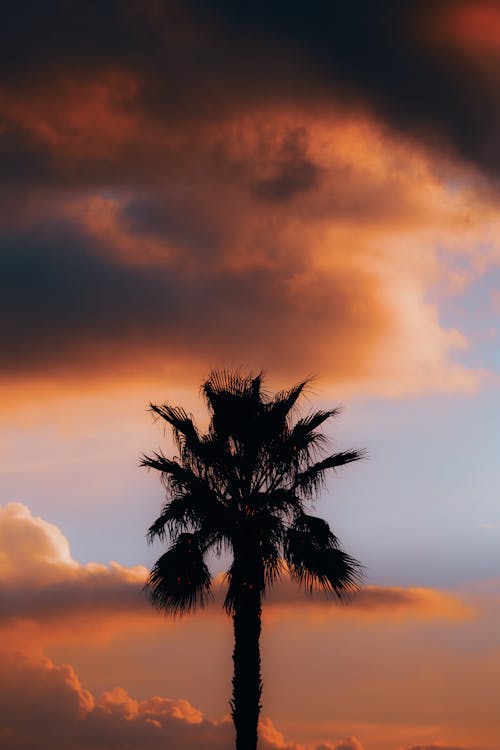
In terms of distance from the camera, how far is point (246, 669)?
3453 cm

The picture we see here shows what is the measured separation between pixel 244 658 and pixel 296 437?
241 inches

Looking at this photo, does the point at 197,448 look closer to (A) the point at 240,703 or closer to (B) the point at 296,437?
(B) the point at 296,437

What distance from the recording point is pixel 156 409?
122ft

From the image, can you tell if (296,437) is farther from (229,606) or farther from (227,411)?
(229,606)

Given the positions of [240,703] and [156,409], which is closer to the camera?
[240,703]

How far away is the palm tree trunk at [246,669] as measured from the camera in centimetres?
3422

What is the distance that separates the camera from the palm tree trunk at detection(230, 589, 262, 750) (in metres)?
34.2

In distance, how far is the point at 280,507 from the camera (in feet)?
118

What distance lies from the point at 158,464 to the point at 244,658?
225 inches

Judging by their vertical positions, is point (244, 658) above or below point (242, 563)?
below

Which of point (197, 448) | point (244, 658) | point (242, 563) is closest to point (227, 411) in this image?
point (197, 448)

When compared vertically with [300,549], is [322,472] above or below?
above

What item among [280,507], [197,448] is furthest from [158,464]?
[280,507]

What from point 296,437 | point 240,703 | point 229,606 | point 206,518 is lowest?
point 240,703
